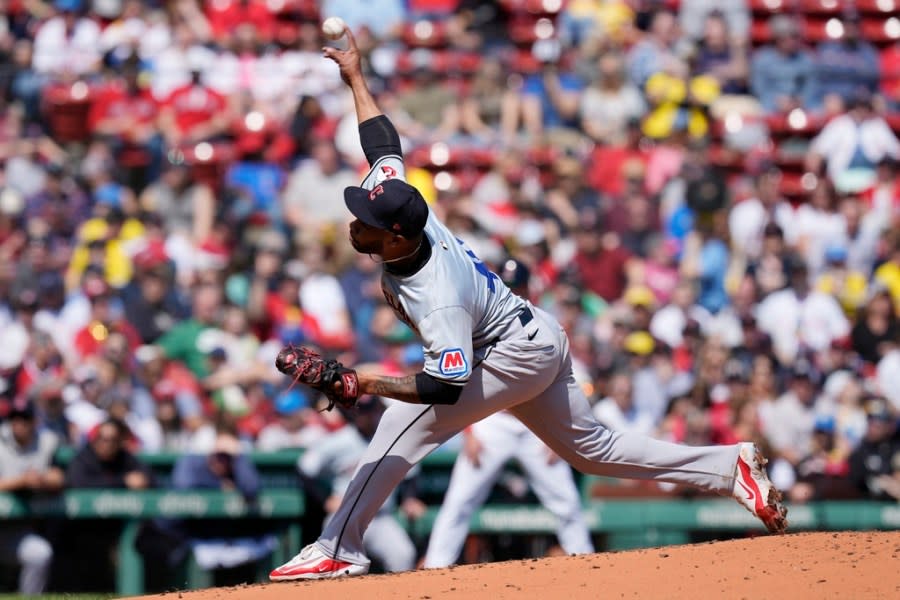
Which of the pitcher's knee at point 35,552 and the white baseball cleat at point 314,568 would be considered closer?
the white baseball cleat at point 314,568

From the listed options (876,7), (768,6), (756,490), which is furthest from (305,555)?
(876,7)

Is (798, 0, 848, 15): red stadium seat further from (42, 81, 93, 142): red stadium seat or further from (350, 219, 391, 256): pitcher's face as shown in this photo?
(350, 219, 391, 256): pitcher's face

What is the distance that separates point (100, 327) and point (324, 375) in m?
6.47

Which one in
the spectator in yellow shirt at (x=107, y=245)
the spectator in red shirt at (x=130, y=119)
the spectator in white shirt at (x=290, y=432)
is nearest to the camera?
the spectator in white shirt at (x=290, y=432)

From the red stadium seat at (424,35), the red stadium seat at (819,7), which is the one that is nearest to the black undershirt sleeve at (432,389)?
the red stadium seat at (424,35)

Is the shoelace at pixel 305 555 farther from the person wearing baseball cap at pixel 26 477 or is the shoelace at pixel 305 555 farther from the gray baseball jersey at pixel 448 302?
the person wearing baseball cap at pixel 26 477

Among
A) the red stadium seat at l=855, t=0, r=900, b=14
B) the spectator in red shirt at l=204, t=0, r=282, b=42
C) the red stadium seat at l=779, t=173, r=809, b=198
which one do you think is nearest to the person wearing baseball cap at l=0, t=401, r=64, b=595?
the spectator in red shirt at l=204, t=0, r=282, b=42

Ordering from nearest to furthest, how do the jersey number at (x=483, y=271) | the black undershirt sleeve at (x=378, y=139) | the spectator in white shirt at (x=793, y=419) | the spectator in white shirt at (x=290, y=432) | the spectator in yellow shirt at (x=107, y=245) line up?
1. the jersey number at (x=483, y=271)
2. the black undershirt sleeve at (x=378, y=139)
3. the spectator in white shirt at (x=290, y=432)
4. the spectator in white shirt at (x=793, y=419)
5. the spectator in yellow shirt at (x=107, y=245)

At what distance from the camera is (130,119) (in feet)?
44.7

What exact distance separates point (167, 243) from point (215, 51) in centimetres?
248

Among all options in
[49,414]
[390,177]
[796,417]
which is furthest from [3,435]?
[796,417]

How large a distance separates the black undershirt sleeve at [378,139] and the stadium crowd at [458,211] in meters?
3.01

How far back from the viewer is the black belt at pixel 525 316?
592 cm

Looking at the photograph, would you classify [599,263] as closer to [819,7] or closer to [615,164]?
[615,164]
